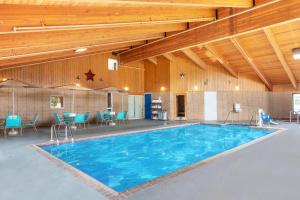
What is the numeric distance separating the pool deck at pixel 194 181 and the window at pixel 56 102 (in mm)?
6660

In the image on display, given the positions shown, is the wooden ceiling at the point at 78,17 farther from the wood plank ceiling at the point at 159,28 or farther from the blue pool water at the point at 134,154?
the blue pool water at the point at 134,154

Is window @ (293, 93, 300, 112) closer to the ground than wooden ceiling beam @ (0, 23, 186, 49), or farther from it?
closer to the ground

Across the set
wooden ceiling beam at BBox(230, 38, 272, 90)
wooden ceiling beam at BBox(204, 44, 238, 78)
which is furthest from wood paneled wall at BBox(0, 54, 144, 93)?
wooden ceiling beam at BBox(230, 38, 272, 90)

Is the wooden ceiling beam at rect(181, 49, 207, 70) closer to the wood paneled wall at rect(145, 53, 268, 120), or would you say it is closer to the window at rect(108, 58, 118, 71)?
the wood paneled wall at rect(145, 53, 268, 120)

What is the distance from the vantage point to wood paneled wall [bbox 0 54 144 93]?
33.3 ft

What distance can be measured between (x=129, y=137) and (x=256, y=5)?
20.1 feet

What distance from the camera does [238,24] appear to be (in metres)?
6.93

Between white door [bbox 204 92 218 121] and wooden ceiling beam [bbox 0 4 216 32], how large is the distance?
331 inches

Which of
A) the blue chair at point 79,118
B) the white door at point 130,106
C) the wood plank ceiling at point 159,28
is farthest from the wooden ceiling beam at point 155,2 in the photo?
the white door at point 130,106

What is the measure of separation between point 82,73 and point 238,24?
8690 millimetres

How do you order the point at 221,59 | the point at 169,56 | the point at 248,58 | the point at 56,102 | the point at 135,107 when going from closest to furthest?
the point at 248,58 → the point at 56,102 → the point at 221,59 → the point at 169,56 → the point at 135,107

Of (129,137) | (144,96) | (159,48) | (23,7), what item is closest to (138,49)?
(159,48)

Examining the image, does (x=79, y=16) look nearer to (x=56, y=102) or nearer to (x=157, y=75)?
(x=56, y=102)

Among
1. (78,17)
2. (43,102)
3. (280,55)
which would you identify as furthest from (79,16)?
(280,55)
